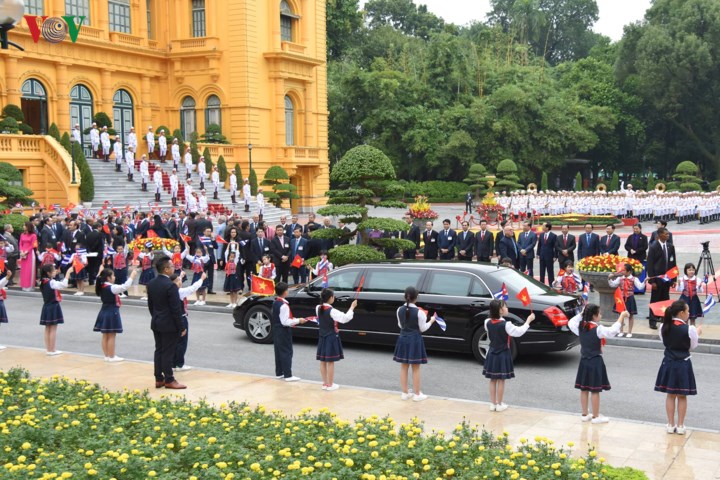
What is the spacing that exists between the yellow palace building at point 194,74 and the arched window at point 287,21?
60 mm

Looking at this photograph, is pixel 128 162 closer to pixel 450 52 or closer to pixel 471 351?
pixel 471 351

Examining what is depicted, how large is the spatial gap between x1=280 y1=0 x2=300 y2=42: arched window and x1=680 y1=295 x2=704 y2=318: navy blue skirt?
113 feet

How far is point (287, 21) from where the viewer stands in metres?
46.0

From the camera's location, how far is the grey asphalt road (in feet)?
36.3

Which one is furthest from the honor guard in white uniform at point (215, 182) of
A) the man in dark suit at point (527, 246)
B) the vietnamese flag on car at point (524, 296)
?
the vietnamese flag on car at point (524, 296)

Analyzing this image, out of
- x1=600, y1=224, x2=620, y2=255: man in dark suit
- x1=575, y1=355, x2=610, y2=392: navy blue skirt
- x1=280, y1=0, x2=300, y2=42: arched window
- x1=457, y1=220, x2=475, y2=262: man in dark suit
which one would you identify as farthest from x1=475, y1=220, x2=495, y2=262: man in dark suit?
x1=280, y1=0, x2=300, y2=42: arched window

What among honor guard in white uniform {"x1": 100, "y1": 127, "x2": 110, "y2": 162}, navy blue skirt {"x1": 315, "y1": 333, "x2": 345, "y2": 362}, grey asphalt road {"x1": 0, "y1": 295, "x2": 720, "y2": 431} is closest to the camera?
grey asphalt road {"x1": 0, "y1": 295, "x2": 720, "y2": 431}

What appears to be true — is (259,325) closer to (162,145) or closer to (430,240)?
(430,240)

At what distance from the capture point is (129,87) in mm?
42562

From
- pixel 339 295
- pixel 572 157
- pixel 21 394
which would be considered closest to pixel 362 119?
pixel 572 157

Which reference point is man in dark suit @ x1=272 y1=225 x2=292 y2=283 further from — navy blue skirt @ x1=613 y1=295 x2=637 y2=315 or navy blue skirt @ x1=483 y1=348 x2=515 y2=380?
navy blue skirt @ x1=483 y1=348 x2=515 y2=380

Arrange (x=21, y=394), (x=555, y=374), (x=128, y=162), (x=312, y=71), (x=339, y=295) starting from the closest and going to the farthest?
(x=21, y=394)
(x=555, y=374)
(x=339, y=295)
(x=128, y=162)
(x=312, y=71)

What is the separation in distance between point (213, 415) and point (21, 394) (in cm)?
274

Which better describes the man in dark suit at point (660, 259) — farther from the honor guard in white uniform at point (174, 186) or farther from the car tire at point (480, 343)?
the honor guard in white uniform at point (174, 186)
